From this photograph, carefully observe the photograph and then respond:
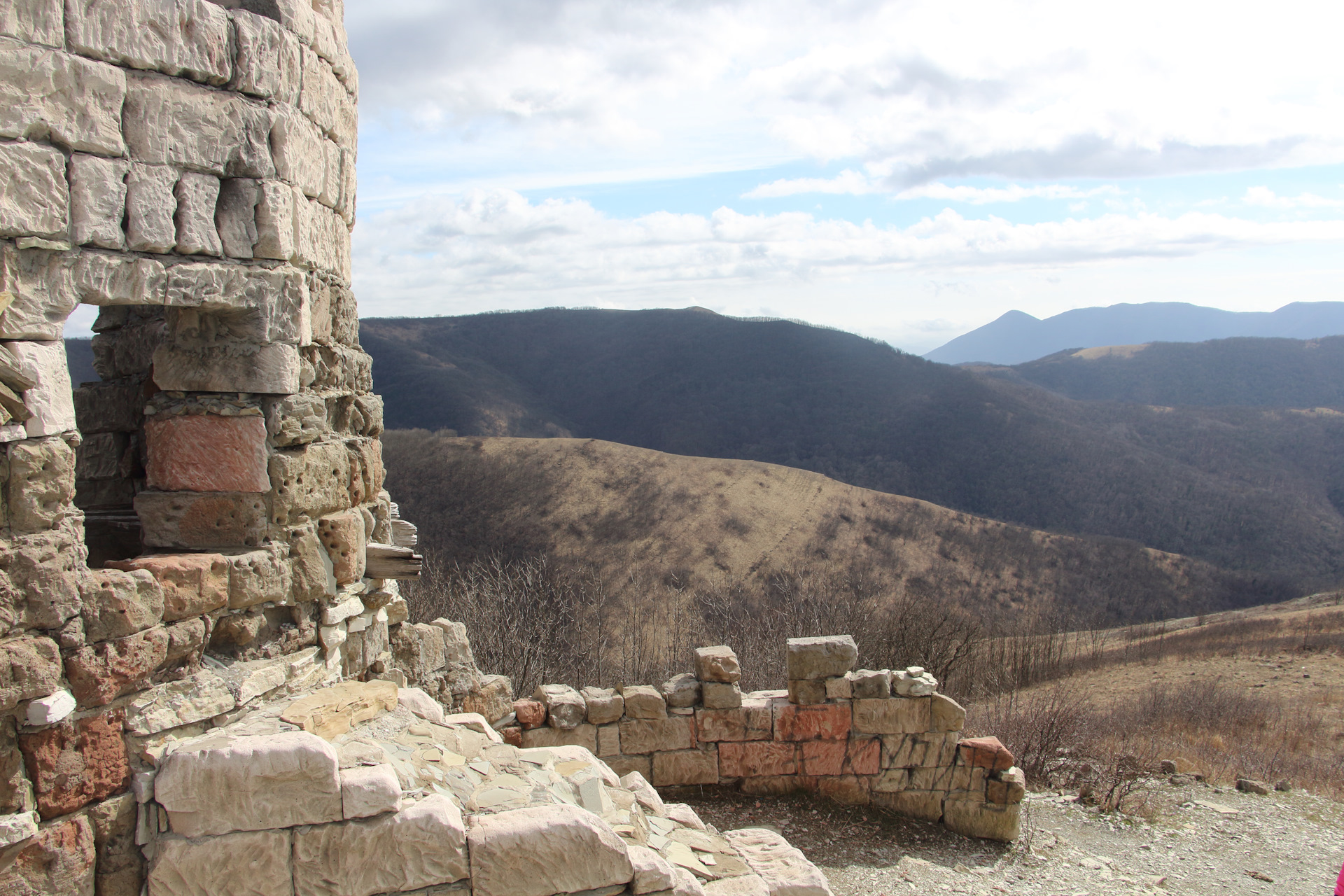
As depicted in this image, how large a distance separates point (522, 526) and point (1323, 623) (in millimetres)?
28083

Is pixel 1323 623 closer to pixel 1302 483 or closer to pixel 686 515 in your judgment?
pixel 686 515

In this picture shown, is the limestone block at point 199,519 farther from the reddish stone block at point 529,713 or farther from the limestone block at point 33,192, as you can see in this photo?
the reddish stone block at point 529,713

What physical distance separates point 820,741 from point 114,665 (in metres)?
6.22

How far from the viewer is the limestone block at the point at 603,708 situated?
25.9ft

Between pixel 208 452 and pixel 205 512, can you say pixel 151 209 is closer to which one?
pixel 208 452

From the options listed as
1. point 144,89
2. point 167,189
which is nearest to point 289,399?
point 167,189

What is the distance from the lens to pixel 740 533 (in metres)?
38.3

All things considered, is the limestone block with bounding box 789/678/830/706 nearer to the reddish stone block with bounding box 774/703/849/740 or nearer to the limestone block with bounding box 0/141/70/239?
the reddish stone block with bounding box 774/703/849/740

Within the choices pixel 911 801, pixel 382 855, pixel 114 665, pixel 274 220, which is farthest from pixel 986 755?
pixel 274 220

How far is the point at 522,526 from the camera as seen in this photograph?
36.3 m

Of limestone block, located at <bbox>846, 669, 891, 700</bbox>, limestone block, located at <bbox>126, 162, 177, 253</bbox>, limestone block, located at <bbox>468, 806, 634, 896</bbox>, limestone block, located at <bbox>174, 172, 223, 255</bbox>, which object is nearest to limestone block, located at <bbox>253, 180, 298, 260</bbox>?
limestone block, located at <bbox>174, 172, 223, 255</bbox>

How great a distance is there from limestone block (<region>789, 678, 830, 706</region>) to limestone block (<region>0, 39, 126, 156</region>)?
6746mm

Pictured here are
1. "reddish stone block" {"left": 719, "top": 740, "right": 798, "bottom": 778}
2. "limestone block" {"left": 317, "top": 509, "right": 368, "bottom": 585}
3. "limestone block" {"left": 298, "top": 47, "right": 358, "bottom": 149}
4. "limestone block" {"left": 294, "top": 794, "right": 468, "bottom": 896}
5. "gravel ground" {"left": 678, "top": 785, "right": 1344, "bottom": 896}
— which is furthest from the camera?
"reddish stone block" {"left": 719, "top": 740, "right": 798, "bottom": 778}

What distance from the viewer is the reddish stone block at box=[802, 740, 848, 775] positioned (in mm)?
7992
